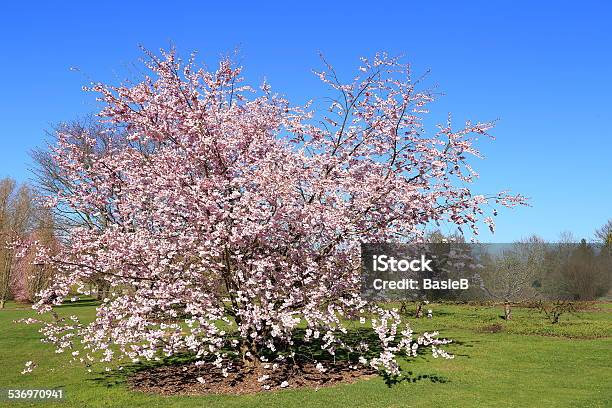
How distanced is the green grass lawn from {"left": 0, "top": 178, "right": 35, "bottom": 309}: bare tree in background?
2230 cm

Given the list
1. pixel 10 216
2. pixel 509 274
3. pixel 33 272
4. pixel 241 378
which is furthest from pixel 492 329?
pixel 10 216

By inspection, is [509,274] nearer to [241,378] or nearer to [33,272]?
[241,378]

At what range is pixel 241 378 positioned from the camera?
36.4 feet

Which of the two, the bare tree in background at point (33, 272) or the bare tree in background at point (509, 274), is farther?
the bare tree in background at point (33, 272)

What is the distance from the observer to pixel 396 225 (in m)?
11.0

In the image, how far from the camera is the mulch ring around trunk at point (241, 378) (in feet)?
34.7

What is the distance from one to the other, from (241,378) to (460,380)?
467 centimetres

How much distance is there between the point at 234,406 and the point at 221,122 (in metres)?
5.26

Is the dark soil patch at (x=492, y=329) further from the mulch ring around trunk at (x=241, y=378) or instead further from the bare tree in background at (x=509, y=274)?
the mulch ring around trunk at (x=241, y=378)

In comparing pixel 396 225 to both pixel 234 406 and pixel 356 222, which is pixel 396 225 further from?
pixel 234 406

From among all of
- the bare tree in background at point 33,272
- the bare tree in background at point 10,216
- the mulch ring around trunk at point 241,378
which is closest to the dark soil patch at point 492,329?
the mulch ring around trunk at point 241,378

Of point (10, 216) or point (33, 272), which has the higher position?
point (10, 216)

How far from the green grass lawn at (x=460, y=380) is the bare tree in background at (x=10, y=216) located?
73.2 feet

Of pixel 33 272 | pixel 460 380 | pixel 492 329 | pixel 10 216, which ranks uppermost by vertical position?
pixel 10 216
